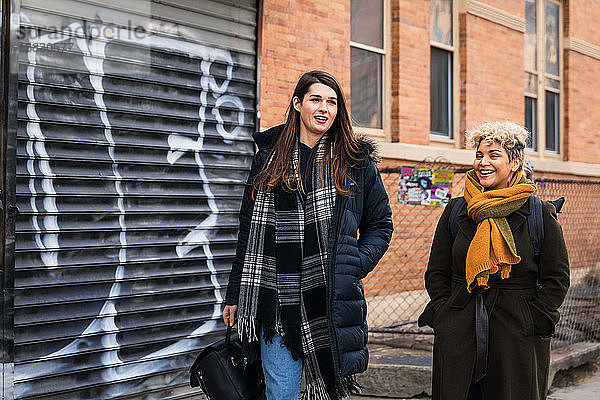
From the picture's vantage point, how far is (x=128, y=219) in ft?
17.7

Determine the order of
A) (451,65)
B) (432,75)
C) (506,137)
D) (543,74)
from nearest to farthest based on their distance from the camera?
(506,137)
(432,75)
(451,65)
(543,74)

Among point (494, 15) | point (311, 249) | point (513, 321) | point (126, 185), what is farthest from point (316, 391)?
point (494, 15)

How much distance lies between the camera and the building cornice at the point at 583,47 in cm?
1330

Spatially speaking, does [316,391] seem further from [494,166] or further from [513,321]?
[494,166]

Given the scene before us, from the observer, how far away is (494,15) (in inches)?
427

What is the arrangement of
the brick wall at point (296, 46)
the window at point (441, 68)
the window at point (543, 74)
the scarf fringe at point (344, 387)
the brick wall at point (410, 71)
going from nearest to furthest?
1. the scarf fringe at point (344, 387)
2. the brick wall at point (296, 46)
3. the brick wall at point (410, 71)
4. the window at point (441, 68)
5. the window at point (543, 74)

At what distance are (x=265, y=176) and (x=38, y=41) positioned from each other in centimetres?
217

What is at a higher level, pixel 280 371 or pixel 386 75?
pixel 386 75

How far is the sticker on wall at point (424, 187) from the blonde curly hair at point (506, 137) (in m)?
3.98

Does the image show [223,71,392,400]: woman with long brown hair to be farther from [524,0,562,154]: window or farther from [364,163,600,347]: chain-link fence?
[524,0,562,154]: window

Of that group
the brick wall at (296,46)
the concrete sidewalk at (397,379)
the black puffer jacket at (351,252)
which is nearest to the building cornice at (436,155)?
the brick wall at (296,46)

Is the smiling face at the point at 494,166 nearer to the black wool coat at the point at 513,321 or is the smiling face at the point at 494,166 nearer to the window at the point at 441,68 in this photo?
the black wool coat at the point at 513,321

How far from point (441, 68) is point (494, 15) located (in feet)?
4.93

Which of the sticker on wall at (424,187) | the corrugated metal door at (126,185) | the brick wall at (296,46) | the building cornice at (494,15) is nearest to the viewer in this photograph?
the corrugated metal door at (126,185)
